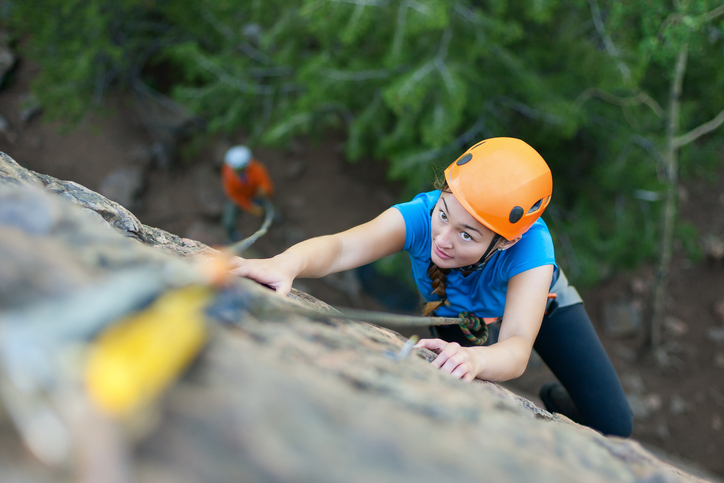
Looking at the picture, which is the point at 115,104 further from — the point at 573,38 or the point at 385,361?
the point at 385,361

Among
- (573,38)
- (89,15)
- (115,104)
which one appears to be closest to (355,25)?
(573,38)

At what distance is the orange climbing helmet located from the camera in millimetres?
1603

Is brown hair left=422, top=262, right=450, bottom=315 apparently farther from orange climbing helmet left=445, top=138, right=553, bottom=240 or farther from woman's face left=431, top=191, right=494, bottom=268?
orange climbing helmet left=445, top=138, right=553, bottom=240

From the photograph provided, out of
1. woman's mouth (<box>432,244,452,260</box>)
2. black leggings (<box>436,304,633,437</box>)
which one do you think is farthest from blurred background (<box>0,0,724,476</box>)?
woman's mouth (<box>432,244,452,260</box>)

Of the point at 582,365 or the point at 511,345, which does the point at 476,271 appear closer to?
the point at 511,345

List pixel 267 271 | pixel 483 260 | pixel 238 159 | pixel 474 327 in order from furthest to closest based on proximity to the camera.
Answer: pixel 238 159, pixel 474 327, pixel 483 260, pixel 267 271

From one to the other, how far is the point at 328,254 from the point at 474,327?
84 centimetres

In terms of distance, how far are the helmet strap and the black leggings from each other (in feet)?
1.93

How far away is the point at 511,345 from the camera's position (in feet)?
5.05

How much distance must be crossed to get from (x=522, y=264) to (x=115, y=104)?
7927 millimetres

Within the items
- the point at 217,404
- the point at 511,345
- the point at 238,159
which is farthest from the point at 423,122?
the point at 217,404

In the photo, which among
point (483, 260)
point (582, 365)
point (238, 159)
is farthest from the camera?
point (238, 159)

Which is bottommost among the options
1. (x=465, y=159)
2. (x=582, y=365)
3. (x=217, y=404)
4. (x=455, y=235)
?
(x=582, y=365)

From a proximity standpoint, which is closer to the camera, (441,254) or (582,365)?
(441,254)
